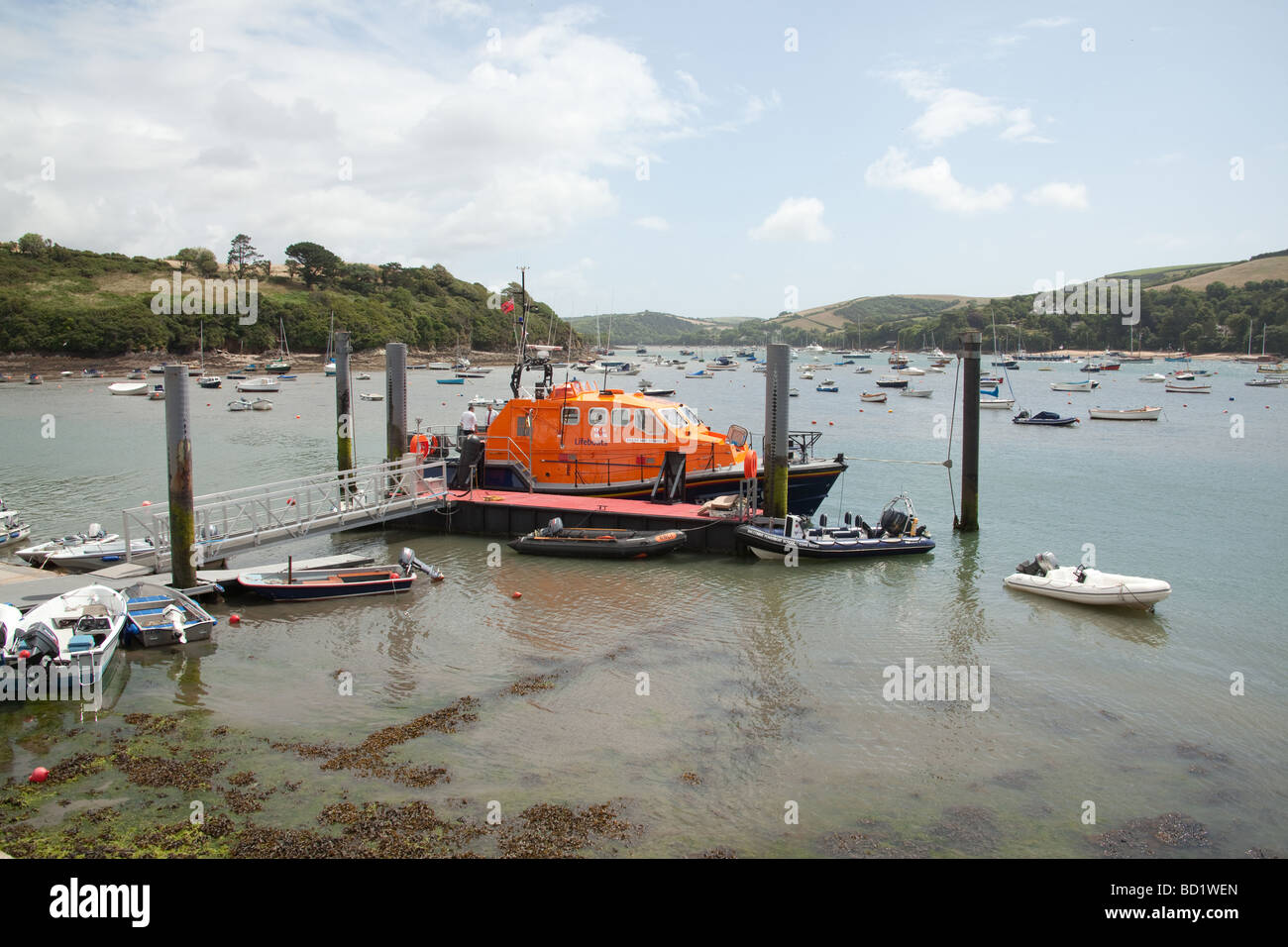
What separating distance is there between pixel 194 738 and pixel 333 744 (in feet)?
5.31

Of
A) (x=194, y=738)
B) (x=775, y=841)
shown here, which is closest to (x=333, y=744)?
(x=194, y=738)

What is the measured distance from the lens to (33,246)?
107938 millimetres

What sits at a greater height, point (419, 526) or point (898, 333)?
point (898, 333)

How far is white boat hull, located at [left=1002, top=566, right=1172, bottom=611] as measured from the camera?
573 inches

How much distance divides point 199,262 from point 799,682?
5275 inches

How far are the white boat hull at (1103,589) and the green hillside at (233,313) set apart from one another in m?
50.1

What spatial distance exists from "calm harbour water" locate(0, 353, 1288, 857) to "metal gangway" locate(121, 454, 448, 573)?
3.95 ft

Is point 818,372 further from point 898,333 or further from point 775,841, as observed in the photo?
point 775,841

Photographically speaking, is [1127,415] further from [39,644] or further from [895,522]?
[39,644]

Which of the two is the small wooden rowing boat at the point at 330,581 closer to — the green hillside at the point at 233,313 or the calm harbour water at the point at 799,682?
the calm harbour water at the point at 799,682

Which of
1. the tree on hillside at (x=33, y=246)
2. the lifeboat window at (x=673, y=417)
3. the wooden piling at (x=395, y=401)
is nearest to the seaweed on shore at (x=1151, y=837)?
the lifeboat window at (x=673, y=417)

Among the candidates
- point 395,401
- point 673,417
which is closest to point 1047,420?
point 673,417

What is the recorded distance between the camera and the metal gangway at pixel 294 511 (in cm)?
1463
